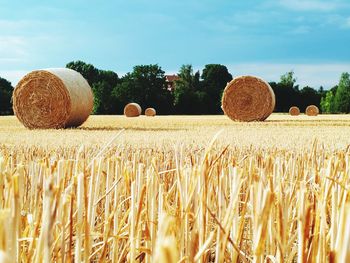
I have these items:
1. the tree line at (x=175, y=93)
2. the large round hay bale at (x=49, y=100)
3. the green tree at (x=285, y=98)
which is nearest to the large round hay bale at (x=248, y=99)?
the large round hay bale at (x=49, y=100)

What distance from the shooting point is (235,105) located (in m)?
17.2

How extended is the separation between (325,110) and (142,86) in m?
18.0

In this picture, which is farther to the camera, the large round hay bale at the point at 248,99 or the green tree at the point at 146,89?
the green tree at the point at 146,89

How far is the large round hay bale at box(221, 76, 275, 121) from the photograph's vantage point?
17141 mm

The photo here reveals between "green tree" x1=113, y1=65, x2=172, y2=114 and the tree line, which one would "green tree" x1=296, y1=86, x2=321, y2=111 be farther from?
"green tree" x1=113, y1=65, x2=172, y2=114

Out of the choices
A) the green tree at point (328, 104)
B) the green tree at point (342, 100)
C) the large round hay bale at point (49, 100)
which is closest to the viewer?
the large round hay bale at point (49, 100)

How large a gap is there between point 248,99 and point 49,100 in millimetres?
7342

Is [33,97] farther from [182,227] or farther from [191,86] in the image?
[191,86]

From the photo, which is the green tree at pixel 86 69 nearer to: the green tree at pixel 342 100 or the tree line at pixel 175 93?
the tree line at pixel 175 93

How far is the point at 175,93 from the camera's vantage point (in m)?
49.9

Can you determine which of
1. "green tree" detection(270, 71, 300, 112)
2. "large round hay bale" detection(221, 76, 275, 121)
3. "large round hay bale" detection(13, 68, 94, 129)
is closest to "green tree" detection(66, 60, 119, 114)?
"green tree" detection(270, 71, 300, 112)

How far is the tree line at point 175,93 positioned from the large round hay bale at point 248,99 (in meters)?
24.7

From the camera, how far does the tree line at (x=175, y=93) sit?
42741 mm

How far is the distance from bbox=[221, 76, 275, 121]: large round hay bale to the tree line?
81.2 ft
